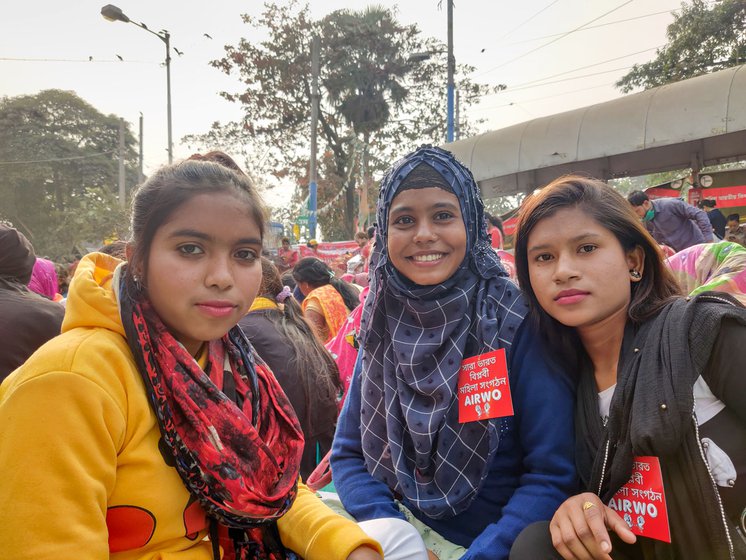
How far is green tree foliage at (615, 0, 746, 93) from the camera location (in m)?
13.2

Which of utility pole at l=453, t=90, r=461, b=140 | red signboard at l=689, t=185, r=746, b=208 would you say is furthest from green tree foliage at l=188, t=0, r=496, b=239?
red signboard at l=689, t=185, r=746, b=208

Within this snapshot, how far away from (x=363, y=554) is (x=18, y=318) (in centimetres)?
241

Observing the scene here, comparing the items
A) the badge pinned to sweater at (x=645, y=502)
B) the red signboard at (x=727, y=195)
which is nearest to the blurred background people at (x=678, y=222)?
the badge pinned to sweater at (x=645, y=502)

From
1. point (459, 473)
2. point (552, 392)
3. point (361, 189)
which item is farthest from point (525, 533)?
point (361, 189)

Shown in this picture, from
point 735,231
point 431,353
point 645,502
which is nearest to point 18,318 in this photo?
point 431,353

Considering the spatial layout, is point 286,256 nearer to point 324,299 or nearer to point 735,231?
point 324,299

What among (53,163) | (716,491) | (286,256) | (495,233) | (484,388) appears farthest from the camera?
(53,163)

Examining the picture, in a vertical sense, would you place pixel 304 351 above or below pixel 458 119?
below

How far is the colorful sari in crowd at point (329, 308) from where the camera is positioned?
163 inches

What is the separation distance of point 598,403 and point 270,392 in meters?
0.96

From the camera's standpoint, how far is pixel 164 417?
3.73ft

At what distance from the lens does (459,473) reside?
1.62 metres

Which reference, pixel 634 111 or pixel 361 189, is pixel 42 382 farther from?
pixel 361 189

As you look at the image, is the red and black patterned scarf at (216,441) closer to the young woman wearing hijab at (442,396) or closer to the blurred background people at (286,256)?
the young woman wearing hijab at (442,396)
